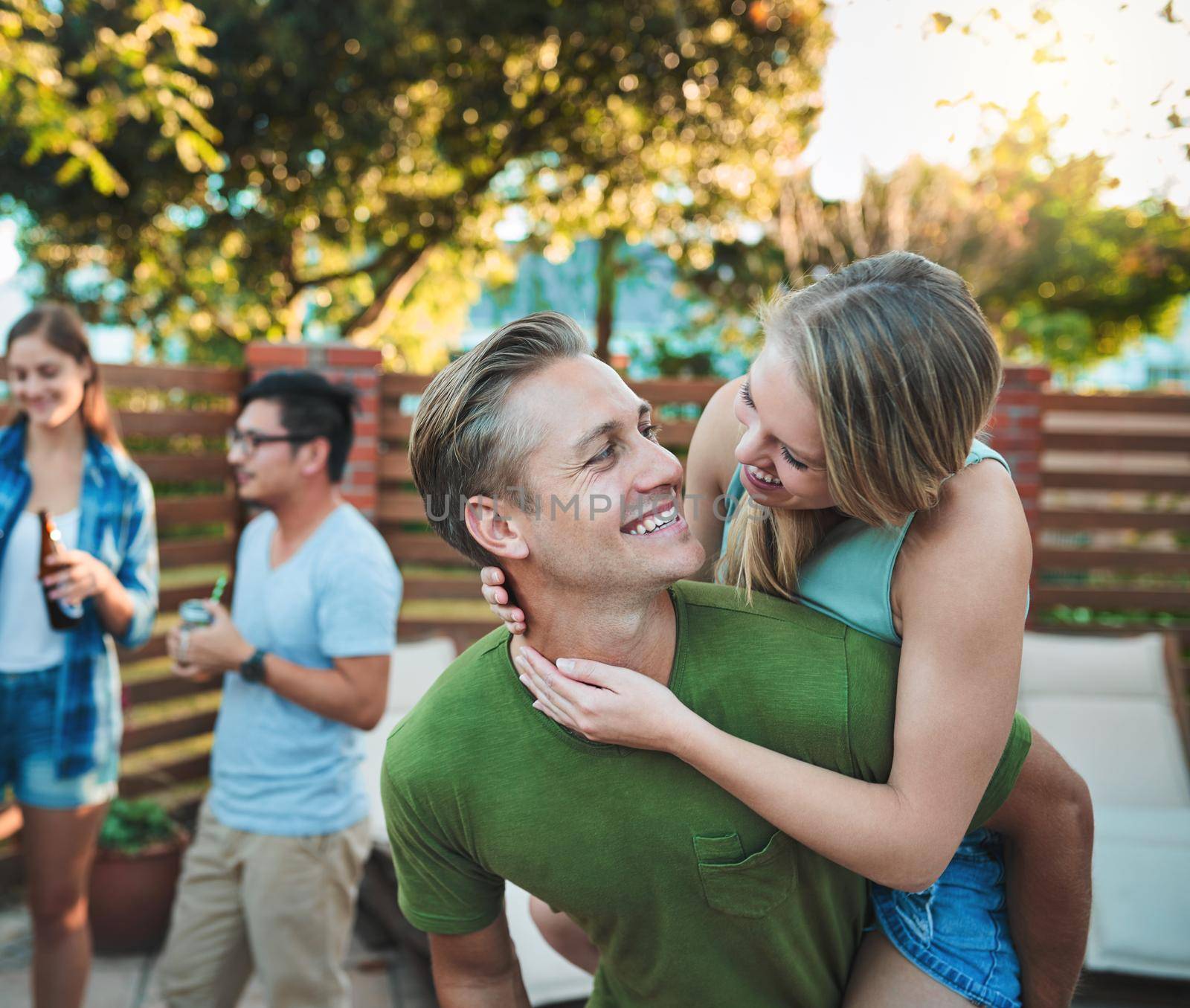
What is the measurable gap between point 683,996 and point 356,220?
985 cm

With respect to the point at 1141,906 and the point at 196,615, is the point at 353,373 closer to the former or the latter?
the point at 196,615

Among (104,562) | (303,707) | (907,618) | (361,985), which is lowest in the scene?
(361,985)

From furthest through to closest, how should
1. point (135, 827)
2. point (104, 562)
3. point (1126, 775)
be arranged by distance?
1. point (1126, 775)
2. point (135, 827)
3. point (104, 562)

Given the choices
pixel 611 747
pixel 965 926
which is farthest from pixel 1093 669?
pixel 611 747

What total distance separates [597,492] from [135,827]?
3.52 meters

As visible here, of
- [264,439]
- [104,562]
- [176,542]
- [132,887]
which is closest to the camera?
[264,439]

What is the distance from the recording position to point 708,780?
5.41 feet

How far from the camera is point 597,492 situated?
168 cm

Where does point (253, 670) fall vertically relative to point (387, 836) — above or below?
above

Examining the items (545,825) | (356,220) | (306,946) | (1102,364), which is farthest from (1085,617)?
(1102,364)

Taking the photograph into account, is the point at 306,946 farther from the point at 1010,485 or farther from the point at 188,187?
the point at 188,187

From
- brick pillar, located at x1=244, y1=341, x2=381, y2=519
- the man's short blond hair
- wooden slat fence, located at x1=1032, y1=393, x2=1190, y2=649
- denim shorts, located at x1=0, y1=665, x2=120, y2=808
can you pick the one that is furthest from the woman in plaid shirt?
wooden slat fence, located at x1=1032, y1=393, x2=1190, y2=649

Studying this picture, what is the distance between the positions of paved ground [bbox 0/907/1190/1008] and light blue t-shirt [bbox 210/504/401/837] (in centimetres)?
127

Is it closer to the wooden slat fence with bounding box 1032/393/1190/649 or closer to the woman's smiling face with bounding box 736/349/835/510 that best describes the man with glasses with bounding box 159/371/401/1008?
the woman's smiling face with bounding box 736/349/835/510
